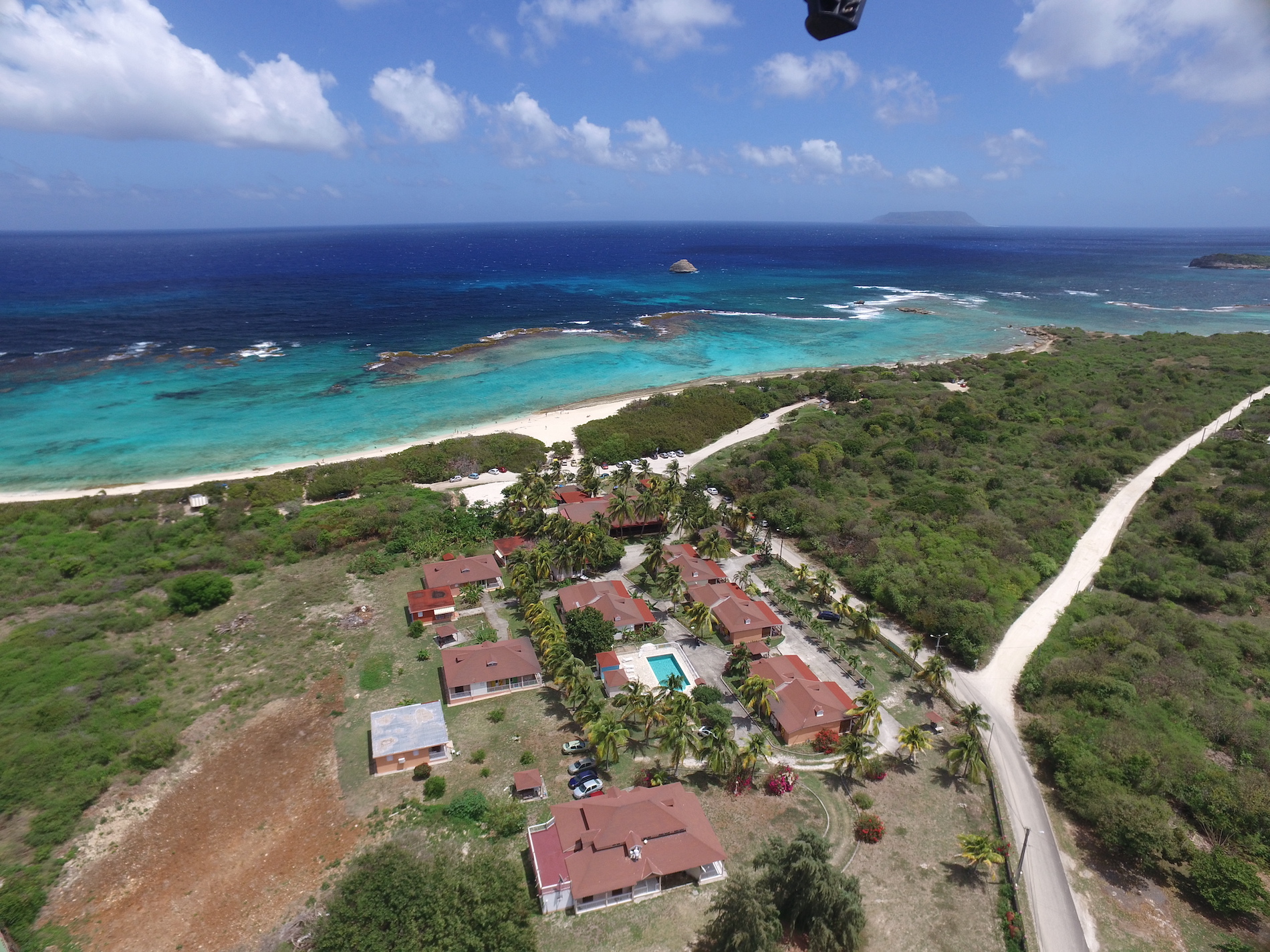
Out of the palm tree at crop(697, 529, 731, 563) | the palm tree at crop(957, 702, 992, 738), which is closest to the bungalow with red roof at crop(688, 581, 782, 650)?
the palm tree at crop(697, 529, 731, 563)

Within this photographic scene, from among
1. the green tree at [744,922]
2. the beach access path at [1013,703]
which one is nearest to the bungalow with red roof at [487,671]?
the green tree at [744,922]

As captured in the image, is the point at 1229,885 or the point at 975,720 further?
the point at 975,720

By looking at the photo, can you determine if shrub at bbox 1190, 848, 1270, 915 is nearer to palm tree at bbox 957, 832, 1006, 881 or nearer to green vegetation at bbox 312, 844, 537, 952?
palm tree at bbox 957, 832, 1006, 881

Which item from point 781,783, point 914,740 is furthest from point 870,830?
point 914,740

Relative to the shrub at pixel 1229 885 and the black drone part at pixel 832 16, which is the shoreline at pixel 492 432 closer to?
the shrub at pixel 1229 885

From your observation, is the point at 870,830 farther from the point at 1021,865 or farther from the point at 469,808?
the point at 469,808
